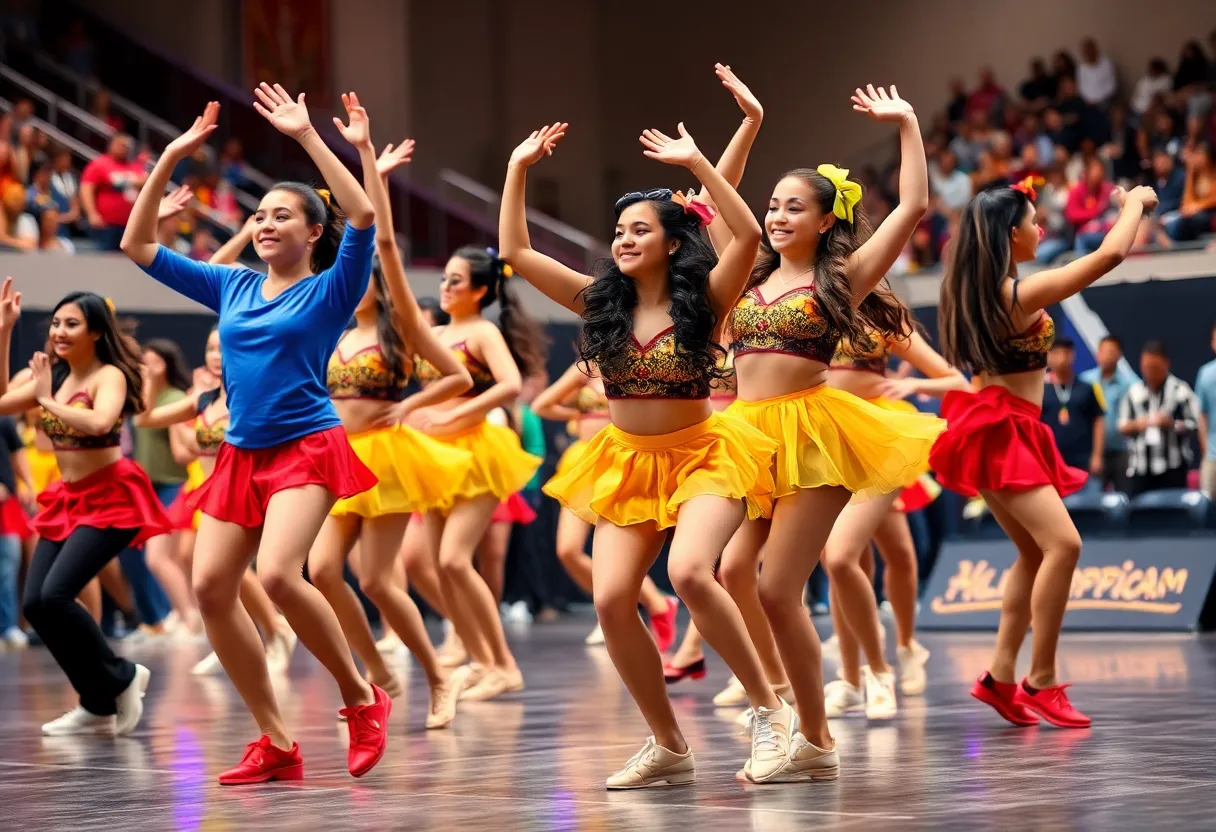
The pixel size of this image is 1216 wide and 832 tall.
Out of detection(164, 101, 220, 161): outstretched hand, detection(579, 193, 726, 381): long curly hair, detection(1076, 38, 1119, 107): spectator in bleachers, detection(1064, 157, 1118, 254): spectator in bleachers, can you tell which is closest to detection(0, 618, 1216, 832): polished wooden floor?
detection(579, 193, 726, 381): long curly hair

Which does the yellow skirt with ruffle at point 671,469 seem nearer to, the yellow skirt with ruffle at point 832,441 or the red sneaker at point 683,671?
the yellow skirt with ruffle at point 832,441

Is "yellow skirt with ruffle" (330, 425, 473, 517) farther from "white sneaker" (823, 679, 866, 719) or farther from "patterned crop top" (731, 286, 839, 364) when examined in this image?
"patterned crop top" (731, 286, 839, 364)

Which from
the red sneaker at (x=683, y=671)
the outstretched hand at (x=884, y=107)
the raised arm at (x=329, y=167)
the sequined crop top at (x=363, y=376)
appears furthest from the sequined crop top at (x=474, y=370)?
the outstretched hand at (x=884, y=107)

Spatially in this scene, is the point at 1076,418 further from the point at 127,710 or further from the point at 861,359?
the point at 127,710

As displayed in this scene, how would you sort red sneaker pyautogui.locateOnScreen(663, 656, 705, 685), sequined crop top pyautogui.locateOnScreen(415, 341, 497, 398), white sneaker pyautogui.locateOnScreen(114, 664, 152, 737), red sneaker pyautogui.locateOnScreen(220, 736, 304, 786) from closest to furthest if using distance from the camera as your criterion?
1. red sneaker pyautogui.locateOnScreen(220, 736, 304, 786)
2. white sneaker pyautogui.locateOnScreen(114, 664, 152, 737)
3. sequined crop top pyautogui.locateOnScreen(415, 341, 497, 398)
4. red sneaker pyautogui.locateOnScreen(663, 656, 705, 685)

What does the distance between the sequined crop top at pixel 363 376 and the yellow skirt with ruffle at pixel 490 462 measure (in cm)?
64

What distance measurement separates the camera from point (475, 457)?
7805 millimetres

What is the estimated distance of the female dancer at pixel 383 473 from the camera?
22.5 feet

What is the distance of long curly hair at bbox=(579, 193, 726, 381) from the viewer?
4.96m

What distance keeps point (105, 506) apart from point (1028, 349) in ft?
11.3

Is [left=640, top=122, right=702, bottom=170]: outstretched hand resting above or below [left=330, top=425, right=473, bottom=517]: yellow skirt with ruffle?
above

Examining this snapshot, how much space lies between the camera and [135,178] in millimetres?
15133

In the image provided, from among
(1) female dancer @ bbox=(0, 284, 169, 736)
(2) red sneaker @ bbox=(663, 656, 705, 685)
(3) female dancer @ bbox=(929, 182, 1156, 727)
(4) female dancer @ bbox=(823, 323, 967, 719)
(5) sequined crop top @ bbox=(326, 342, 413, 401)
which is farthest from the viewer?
(2) red sneaker @ bbox=(663, 656, 705, 685)

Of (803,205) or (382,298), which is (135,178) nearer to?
(382,298)
